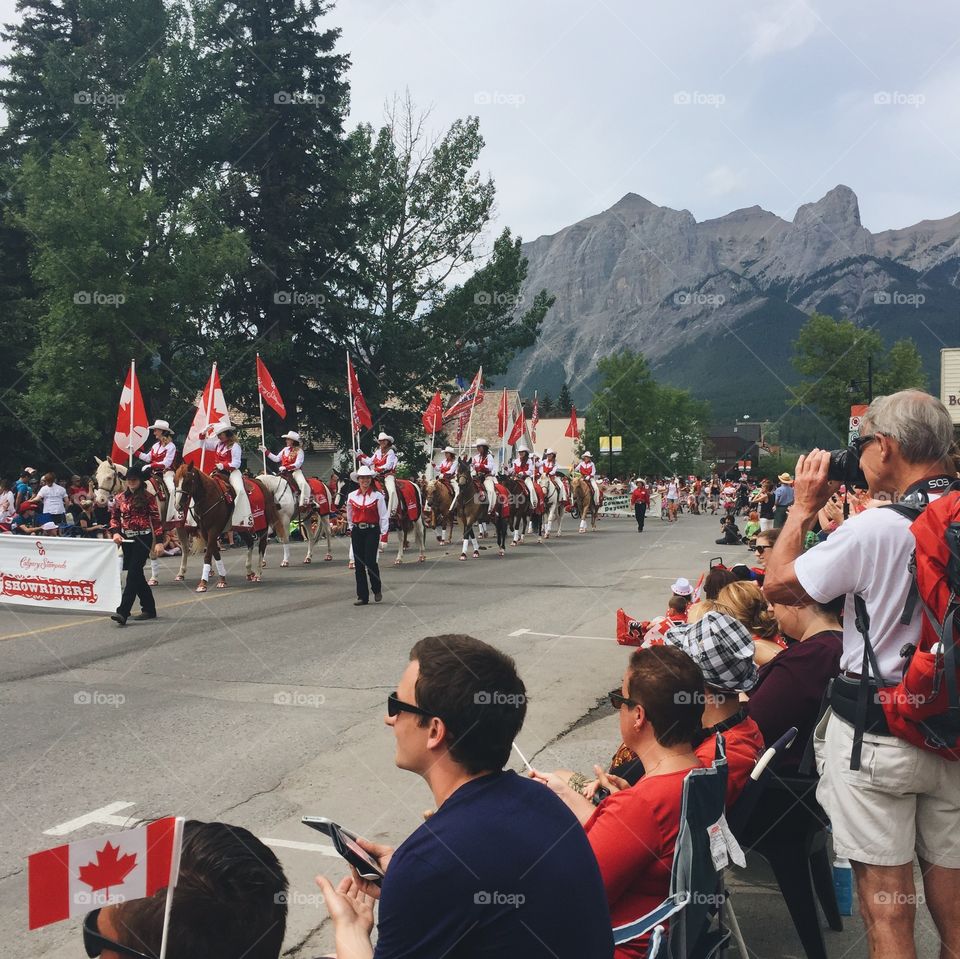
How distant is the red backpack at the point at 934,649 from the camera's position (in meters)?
2.89

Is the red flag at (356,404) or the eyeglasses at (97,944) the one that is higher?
the red flag at (356,404)

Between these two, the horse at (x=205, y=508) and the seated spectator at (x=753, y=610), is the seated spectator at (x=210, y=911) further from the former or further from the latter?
the horse at (x=205, y=508)

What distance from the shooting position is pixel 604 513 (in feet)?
191

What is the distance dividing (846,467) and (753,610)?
75.5 inches

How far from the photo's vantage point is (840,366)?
68125mm

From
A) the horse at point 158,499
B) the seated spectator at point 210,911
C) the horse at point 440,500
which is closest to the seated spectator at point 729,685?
the seated spectator at point 210,911

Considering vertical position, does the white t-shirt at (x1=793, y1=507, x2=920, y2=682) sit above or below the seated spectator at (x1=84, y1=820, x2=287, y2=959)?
above

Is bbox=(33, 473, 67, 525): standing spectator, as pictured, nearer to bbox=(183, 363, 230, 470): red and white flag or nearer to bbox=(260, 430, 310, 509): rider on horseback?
bbox=(260, 430, 310, 509): rider on horseback

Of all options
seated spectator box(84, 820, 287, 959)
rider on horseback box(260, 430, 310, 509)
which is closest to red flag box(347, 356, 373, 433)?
rider on horseback box(260, 430, 310, 509)

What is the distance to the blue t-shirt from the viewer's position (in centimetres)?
216

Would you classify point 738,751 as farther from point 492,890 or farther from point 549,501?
Answer: point 549,501

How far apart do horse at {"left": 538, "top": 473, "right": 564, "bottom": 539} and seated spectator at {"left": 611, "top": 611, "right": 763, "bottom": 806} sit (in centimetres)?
2669

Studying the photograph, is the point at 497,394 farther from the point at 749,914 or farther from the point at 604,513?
the point at 749,914

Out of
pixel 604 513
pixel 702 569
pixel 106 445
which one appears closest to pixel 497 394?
pixel 604 513
